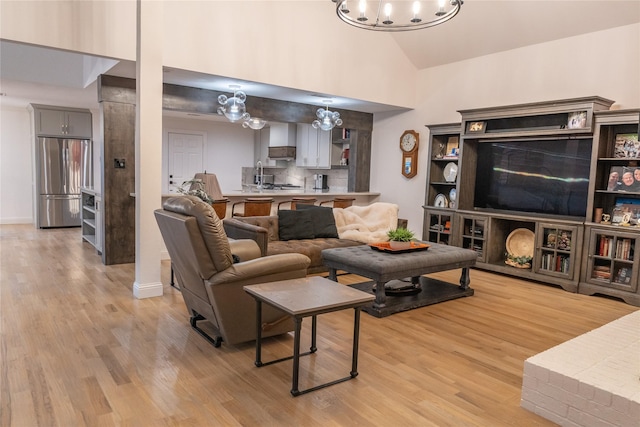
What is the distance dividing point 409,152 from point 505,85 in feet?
6.19

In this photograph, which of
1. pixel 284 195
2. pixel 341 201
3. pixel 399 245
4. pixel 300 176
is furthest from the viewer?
pixel 300 176

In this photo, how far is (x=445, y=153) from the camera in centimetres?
687

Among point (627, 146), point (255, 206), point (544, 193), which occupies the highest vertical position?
point (627, 146)

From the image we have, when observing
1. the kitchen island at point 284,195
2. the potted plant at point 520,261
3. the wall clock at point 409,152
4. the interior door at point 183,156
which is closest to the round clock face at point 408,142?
the wall clock at point 409,152

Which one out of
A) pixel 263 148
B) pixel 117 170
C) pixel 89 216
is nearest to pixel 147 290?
pixel 117 170

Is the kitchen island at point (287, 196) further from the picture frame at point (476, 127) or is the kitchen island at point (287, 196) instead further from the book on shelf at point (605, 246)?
the book on shelf at point (605, 246)

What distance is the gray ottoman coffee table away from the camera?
3.94 metres

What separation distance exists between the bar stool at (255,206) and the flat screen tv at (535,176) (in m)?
3.09

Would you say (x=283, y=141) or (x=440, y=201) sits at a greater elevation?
(x=283, y=141)

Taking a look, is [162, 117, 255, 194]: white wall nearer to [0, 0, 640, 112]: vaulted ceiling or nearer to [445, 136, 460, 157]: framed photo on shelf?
[0, 0, 640, 112]: vaulted ceiling

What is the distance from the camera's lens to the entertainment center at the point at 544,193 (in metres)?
4.77

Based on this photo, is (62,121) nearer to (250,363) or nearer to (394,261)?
(394,261)

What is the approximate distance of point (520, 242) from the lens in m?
5.89

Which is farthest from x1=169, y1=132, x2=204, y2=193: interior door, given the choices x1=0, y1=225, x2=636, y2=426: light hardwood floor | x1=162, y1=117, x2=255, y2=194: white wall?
x1=0, y1=225, x2=636, y2=426: light hardwood floor
